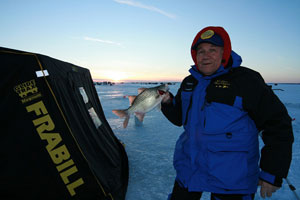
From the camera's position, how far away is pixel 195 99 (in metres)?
1.97

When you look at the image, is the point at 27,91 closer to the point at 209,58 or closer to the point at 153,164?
the point at 209,58

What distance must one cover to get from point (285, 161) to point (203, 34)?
5.01ft

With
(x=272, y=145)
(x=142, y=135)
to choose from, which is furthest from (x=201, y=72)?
(x=142, y=135)

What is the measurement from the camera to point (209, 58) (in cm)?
198

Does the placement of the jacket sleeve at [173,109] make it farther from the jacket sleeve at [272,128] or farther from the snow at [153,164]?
the snow at [153,164]

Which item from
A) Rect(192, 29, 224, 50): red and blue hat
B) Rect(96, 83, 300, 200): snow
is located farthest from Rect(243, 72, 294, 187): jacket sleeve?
Rect(96, 83, 300, 200): snow

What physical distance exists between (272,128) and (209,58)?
944 millimetres

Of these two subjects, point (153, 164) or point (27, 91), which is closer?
point (27, 91)

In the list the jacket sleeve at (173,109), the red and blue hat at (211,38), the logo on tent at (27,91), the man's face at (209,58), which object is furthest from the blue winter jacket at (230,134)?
the logo on tent at (27,91)

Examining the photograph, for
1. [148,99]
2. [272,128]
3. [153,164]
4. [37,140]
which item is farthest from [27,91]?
[153,164]

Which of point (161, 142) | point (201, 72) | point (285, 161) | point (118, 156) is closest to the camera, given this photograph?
point (285, 161)

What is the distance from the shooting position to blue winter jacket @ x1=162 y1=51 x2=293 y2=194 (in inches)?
64.6

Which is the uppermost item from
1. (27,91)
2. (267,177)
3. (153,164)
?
(27,91)

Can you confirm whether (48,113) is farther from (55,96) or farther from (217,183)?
(217,183)
